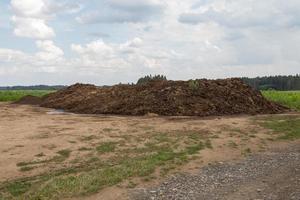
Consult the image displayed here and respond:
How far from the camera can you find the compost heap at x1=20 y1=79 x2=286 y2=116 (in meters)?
22.5

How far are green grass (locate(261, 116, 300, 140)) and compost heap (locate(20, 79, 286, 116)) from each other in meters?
3.33

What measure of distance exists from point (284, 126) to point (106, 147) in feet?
25.9

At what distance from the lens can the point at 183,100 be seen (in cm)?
2323

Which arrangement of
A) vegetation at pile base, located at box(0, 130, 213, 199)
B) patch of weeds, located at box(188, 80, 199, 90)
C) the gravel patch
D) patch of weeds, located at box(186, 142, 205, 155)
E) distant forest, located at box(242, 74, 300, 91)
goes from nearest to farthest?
1. the gravel patch
2. vegetation at pile base, located at box(0, 130, 213, 199)
3. patch of weeds, located at box(186, 142, 205, 155)
4. patch of weeds, located at box(188, 80, 199, 90)
5. distant forest, located at box(242, 74, 300, 91)

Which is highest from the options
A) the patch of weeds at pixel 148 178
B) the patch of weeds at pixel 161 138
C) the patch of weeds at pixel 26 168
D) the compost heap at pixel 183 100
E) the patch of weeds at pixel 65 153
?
the compost heap at pixel 183 100

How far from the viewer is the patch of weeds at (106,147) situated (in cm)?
1214

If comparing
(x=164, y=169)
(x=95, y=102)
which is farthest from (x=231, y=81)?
(x=164, y=169)

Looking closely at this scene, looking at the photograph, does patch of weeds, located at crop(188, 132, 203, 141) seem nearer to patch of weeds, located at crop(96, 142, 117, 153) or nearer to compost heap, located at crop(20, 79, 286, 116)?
patch of weeds, located at crop(96, 142, 117, 153)

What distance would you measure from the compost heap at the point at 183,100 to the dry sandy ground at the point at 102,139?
2914 mm

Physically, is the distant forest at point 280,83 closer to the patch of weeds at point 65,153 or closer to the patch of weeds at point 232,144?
the patch of weeds at point 232,144

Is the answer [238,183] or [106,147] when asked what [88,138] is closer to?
[106,147]

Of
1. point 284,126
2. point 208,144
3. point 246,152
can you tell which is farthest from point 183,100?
point 246,152

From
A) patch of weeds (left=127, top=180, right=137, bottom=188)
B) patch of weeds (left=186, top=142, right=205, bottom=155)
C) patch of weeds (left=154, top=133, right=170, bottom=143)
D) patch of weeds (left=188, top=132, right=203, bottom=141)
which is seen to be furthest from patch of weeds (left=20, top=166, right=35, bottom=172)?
patch of weeds (left=188, top=132, right=203, bottom=141)

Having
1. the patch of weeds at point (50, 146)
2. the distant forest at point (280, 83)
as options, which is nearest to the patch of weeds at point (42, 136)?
the patch of weeds at point (50, 146)
